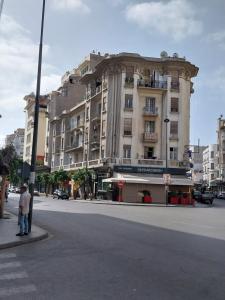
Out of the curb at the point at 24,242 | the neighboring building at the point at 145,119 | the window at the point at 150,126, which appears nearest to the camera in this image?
the curb at the point at 24,242

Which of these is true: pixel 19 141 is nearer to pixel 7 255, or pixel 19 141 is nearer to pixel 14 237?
pixel 14 237

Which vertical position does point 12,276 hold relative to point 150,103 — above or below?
below

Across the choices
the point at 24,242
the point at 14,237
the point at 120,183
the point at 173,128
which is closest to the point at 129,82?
the point at 173,128

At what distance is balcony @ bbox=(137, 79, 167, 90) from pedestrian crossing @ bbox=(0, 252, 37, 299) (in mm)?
48462

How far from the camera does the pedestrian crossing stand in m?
7.44

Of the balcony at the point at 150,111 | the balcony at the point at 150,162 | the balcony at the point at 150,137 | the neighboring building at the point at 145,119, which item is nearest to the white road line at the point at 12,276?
the neighboring building at the point at 145,119

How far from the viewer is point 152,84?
5822 cm

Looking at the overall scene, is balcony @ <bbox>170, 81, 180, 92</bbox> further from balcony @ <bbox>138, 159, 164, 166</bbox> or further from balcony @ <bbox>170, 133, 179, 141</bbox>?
balcony @ <bbox>138, 159, 164, 166</bbox>

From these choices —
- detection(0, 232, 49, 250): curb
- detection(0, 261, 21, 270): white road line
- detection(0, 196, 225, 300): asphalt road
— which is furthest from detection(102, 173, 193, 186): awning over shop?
detection(0, 261, 21, 270): white road line

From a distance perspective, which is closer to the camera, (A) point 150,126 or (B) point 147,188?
(B) point 147,188

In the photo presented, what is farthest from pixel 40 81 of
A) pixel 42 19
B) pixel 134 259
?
pixel 134 259

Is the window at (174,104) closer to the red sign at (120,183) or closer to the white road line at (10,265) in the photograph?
the red sign at (120,183)

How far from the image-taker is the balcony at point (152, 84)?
57688 mm

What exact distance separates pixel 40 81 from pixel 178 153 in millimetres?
40006
